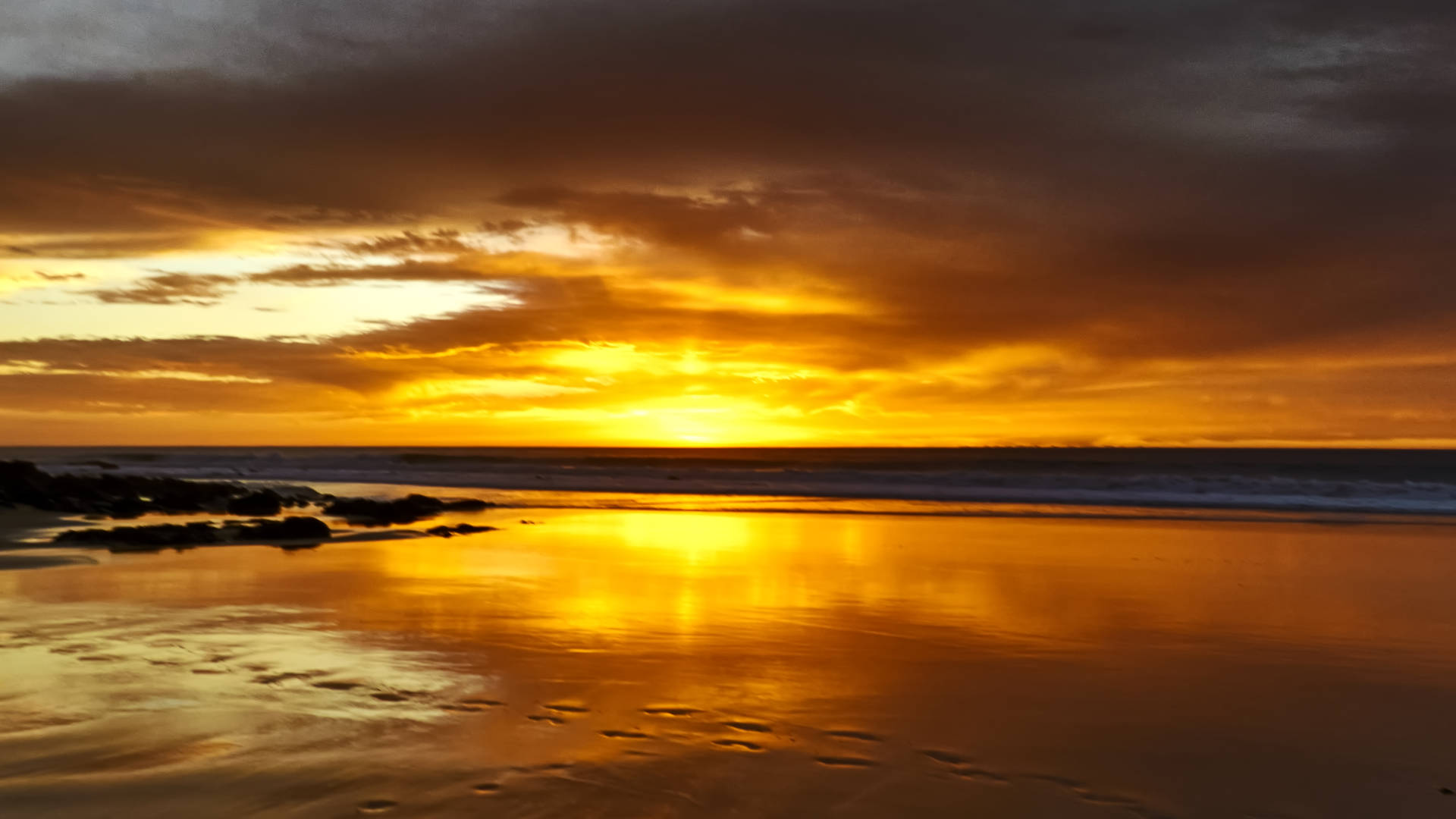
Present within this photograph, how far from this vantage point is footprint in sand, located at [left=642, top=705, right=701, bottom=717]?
229 inches

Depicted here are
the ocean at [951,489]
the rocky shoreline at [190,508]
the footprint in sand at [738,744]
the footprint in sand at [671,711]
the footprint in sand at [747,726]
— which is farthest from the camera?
the ocean at [951,489]

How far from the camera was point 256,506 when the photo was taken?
18.8 m

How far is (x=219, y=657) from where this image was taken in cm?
688

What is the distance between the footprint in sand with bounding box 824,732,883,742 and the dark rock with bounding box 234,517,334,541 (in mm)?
10942

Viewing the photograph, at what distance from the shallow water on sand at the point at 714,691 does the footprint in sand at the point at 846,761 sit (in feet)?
0.08

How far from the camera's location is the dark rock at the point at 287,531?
46.5ft

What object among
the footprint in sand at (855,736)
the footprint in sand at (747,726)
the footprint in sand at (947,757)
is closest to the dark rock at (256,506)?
the footprint in sand at (747,726)

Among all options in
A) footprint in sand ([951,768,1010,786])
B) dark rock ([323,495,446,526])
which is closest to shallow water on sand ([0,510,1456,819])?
footprint in sand ([951,768,1010,786])

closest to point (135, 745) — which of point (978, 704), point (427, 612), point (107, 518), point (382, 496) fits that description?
point (427, 612)

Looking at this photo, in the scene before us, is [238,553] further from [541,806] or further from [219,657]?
[541,806]

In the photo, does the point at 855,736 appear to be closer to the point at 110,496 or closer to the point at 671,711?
the point at 671,711

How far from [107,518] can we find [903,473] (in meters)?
30.5

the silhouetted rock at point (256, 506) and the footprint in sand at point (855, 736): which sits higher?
the silhouetted rock at point (256, 506)

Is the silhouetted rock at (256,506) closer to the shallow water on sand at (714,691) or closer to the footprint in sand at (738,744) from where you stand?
the shallow water on sand at (714,691)
